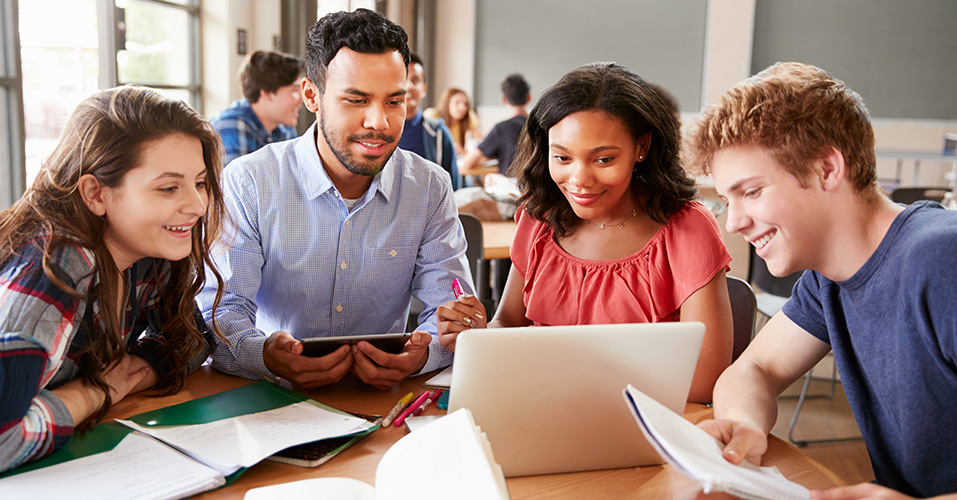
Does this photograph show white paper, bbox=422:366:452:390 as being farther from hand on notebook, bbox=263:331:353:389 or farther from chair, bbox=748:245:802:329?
chair, bbox=748:245:802:329

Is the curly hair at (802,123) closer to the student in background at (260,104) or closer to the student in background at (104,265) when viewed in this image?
the student in background at (104,265)

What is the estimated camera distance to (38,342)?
0.98 metres

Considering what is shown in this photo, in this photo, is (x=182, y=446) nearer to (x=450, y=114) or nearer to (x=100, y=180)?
(x=100, y=180)

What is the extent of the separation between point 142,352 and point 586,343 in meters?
0.81

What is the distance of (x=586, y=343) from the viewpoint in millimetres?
941

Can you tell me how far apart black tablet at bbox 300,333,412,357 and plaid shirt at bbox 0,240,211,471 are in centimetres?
33

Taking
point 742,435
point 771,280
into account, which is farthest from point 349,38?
point 771,280

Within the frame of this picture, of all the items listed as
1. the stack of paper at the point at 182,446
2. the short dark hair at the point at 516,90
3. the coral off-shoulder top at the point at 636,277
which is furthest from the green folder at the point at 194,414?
the short dark hair at the point at 516,90

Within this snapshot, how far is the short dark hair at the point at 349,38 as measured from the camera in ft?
5.36

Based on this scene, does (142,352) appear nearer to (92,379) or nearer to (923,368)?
(92,379)

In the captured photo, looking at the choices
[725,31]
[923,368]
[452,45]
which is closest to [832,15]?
[725,31]

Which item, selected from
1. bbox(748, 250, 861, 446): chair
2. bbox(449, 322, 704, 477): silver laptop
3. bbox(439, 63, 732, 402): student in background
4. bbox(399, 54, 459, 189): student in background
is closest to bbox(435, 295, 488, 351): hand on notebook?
bbox(439, 63, 732, 402): student in background

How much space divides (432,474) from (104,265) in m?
0.66

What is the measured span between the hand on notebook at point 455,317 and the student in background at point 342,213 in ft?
0.57
